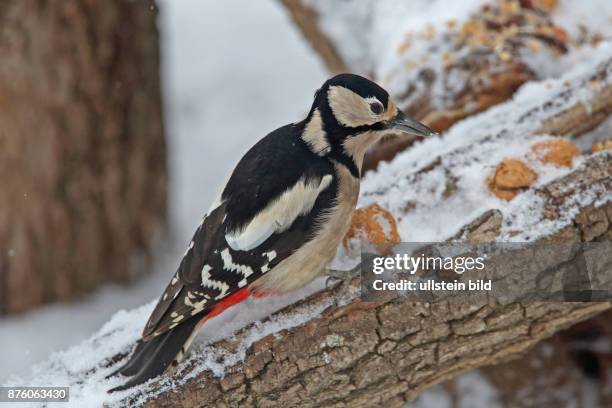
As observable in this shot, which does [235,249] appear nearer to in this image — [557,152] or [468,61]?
[557,152]

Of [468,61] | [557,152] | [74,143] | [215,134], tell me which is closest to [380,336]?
[557,152]

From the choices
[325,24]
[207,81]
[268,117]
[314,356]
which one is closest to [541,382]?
[314,356]

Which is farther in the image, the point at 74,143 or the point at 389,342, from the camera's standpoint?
the point at 74,143

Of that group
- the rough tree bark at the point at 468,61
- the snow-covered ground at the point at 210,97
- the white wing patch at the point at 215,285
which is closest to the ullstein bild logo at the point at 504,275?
the white wing patch at the point at 215,285

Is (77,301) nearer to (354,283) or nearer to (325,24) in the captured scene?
(325,24)

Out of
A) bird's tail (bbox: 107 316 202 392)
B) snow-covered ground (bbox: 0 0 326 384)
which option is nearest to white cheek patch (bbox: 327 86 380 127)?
bird's tail (bbox: 107 316 202 392)

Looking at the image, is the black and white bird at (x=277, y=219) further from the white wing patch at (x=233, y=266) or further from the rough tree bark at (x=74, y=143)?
the rough tree bark at (x=74, y=143)

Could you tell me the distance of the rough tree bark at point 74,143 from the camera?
13.2 feet

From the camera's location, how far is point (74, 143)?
13.9ft

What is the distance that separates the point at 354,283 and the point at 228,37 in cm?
444

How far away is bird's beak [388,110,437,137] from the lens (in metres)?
2.92

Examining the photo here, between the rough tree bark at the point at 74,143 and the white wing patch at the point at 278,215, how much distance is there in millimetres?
1794

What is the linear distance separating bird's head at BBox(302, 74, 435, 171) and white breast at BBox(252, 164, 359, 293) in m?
0.16

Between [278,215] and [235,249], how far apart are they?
0.58 feet
